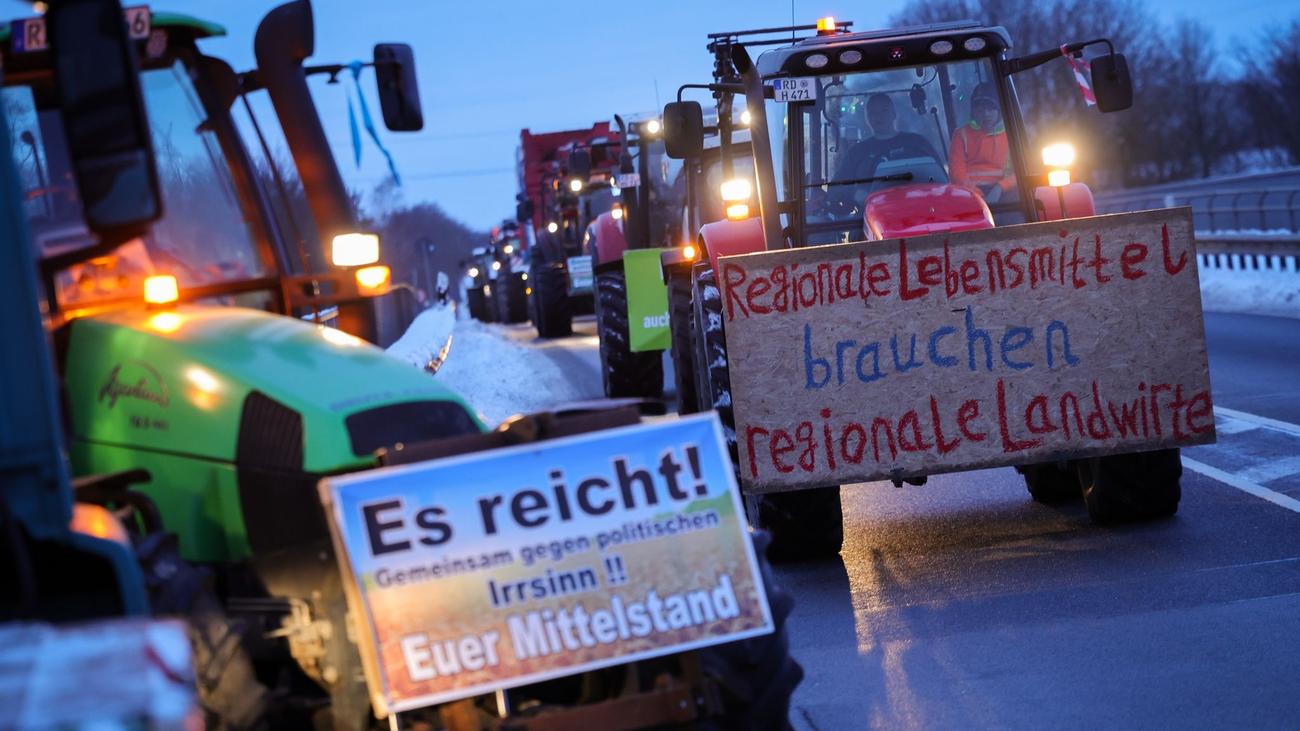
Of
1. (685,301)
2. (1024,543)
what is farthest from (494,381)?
(1024,543)

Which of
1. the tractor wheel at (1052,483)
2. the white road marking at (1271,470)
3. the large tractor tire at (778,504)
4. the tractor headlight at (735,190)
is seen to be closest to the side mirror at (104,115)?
the large tractor tire at (778,504)

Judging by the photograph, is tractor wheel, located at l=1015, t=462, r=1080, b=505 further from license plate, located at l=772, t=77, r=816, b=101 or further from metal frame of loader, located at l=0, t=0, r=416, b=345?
metal frame of loader, located at l=0, t=0, r=416, b=345

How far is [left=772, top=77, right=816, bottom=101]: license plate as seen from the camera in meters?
10.5

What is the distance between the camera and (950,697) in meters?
6.57

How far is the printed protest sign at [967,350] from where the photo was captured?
872 centimetres

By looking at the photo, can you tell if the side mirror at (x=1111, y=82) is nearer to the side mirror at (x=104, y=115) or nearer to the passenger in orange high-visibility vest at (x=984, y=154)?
the passenger in orange high-visibility vest at (x=984, y=154)

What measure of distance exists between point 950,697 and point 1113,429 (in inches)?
104

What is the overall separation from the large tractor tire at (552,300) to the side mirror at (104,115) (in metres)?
29.4

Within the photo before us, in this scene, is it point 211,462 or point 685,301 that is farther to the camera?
point 685,301

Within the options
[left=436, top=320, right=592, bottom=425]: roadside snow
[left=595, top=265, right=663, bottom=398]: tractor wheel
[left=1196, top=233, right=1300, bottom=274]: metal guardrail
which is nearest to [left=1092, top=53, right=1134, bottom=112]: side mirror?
[left=436, top=320, right=592, bottom=425]: roadside snow

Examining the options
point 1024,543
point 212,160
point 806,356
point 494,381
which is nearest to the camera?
point 212,160

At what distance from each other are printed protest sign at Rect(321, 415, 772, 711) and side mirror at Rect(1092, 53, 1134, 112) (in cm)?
649

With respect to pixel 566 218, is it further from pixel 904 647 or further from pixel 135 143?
pixel 135 143

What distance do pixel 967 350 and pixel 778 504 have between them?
1185 millimetres
